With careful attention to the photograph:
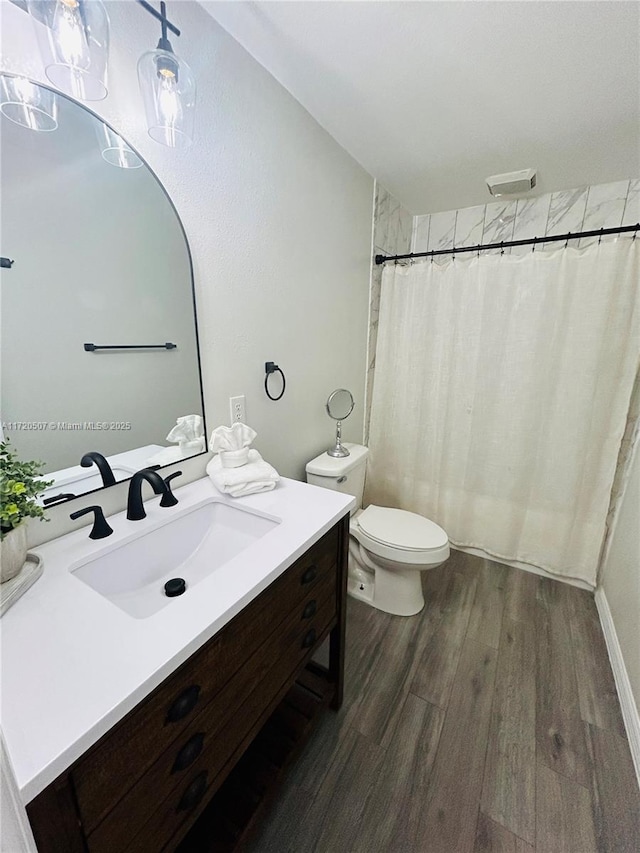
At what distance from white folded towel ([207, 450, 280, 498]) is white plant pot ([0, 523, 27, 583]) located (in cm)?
49

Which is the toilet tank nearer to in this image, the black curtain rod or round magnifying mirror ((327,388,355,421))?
round magnifying mirror ((327,388,355,421))

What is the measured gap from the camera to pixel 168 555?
0.99 m

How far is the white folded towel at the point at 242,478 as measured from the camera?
1104mm

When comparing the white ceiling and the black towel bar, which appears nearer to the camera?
the black towel bar

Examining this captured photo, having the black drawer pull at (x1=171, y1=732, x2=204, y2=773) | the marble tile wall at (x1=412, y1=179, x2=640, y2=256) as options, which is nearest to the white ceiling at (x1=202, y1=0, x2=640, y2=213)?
the marble tile wall at (x1=412, y1=179, x2=640, y2=256)

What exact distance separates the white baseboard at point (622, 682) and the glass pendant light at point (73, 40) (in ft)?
8.00

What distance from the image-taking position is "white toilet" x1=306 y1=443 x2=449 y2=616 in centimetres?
165

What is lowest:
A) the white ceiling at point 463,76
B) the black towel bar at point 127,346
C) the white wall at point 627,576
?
the white wall at point 627,576

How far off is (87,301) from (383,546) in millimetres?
1477

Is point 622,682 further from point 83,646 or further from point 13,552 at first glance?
point 13,552

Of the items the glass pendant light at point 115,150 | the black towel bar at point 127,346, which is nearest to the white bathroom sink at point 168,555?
the black towel bar at point 127,346

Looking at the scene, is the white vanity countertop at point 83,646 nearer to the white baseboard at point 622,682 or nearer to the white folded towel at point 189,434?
the white folded towel at point 189,434

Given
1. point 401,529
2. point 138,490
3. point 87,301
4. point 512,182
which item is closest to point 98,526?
point 138,490

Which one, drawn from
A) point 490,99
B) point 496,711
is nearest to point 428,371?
point 490,99
